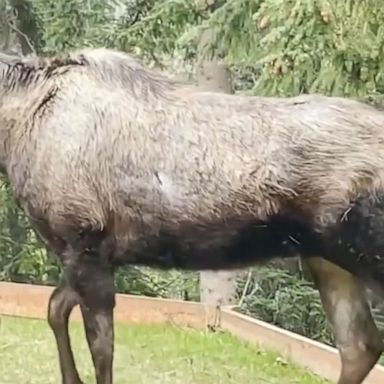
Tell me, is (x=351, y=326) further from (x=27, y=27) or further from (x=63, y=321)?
(x=27, y=27)

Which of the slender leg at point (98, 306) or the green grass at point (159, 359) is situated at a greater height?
the slender leg at point (98, 306)

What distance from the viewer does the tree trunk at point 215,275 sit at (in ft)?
30.1

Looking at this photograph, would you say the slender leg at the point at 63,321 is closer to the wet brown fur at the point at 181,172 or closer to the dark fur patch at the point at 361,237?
the wet brown fur at the point at 181,172

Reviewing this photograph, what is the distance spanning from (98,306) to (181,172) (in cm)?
78

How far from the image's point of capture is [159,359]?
7176 mm

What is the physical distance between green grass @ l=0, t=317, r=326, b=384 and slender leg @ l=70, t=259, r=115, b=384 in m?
1.46

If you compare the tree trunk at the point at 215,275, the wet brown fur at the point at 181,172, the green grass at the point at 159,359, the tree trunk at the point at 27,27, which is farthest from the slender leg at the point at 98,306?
the tree trunk at the point at 27,27

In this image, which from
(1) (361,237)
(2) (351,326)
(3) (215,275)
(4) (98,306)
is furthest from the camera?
(3) (215,275)

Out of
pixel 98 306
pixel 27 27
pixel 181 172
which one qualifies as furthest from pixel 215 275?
pixel 181 172

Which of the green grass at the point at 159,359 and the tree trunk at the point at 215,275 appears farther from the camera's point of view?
the tree trunk at the point at 215,275

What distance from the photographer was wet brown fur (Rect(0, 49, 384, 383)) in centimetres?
457

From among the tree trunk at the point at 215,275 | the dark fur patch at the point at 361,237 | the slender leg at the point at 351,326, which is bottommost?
the tree trunk at the point at 215,275

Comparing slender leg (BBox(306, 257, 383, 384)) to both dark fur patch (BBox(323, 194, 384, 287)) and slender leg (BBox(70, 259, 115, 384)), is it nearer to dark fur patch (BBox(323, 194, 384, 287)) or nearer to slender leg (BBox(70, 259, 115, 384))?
dark fur patch (BBox(323, 194, 384, 287))

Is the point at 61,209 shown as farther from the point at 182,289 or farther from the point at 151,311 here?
the point at 182,289
